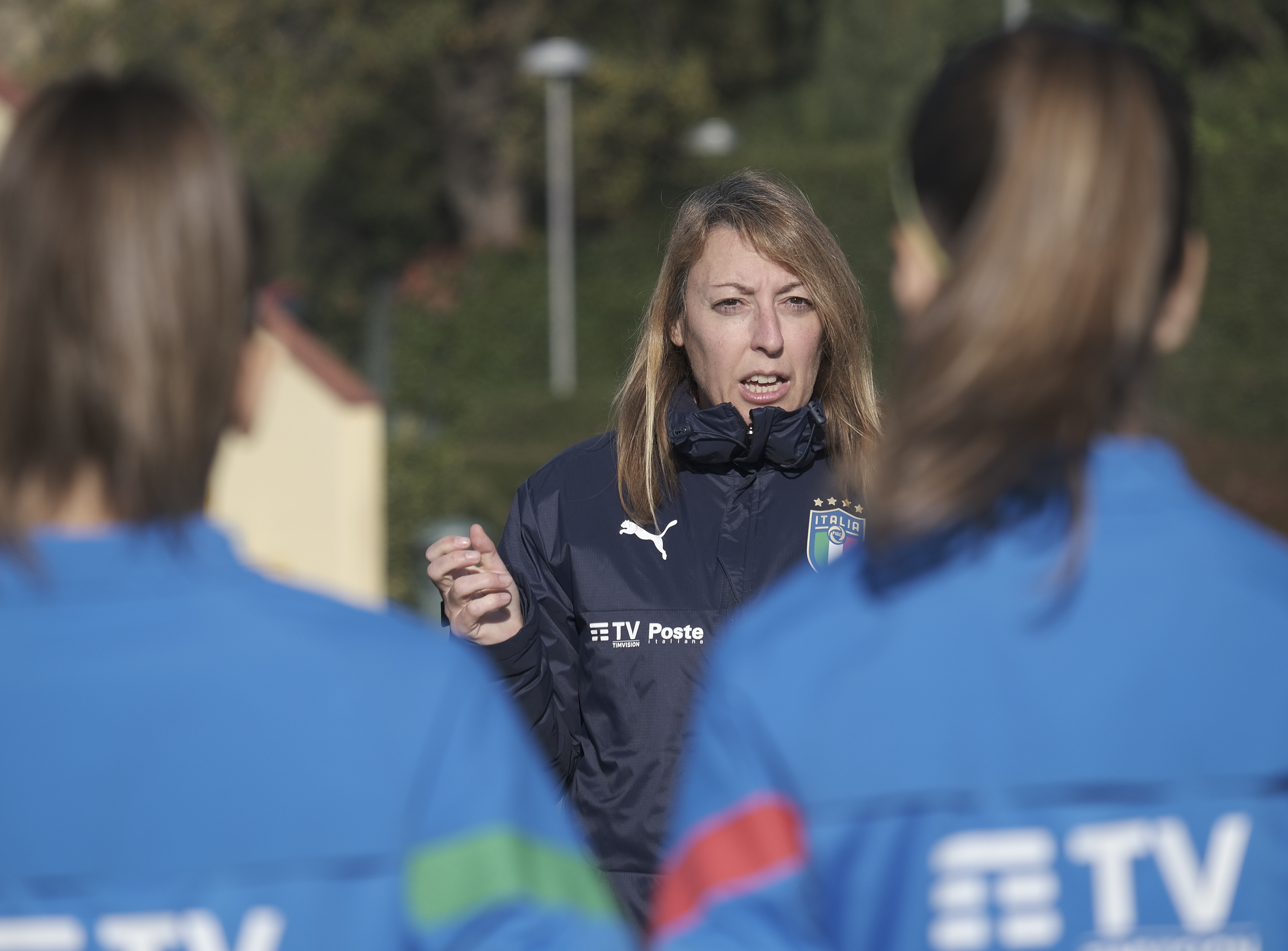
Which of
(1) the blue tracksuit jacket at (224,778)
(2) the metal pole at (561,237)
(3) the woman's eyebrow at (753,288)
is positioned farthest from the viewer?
(2) the metal pole at (561,237)

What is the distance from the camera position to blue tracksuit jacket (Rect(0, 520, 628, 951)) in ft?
4.37

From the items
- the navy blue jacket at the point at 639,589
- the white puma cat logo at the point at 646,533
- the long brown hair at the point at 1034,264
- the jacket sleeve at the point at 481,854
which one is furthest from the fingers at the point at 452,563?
the long brown hair at the point at 1034,264

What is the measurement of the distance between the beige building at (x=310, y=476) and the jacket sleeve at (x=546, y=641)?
23.3ft

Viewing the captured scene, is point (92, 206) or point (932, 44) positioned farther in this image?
point (932, 44)

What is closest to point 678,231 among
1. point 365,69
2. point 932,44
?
point 365,69

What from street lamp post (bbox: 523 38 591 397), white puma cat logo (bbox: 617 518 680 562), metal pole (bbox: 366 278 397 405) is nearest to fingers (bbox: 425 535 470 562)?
white puma cat logo (bbox: 617 518 680 562)

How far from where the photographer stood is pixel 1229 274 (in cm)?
1656

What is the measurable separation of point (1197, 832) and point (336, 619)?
81cm

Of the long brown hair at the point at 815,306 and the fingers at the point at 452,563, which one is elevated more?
the long brown hair at the point at 815,306

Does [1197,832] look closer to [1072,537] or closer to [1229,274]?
[1072,537]

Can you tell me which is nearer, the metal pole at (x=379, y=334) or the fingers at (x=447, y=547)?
the fingers at (x=447, y=547)

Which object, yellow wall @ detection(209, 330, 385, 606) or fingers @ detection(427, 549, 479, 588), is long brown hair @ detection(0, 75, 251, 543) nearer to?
fingers @ detection(427, 549, 479, 588)

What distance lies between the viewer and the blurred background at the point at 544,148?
54.4ft

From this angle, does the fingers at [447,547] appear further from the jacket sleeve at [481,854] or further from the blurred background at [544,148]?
the blurred background at [544,148]
